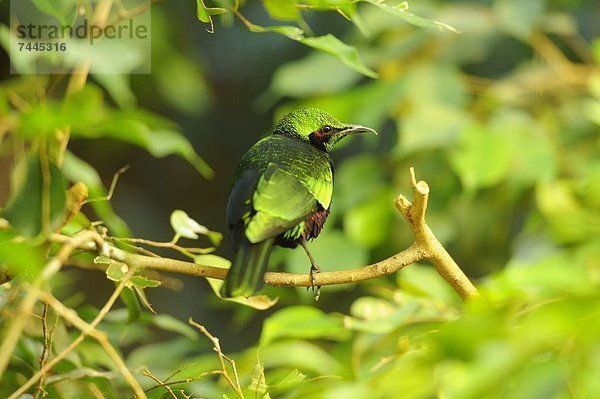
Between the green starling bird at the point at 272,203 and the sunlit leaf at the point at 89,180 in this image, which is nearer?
the green starling bird at the point at 272,203

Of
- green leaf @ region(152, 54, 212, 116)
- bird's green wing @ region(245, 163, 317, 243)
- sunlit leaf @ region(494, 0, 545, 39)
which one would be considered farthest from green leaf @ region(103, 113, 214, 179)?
green leaf @ region(152, 54, 212, 116)

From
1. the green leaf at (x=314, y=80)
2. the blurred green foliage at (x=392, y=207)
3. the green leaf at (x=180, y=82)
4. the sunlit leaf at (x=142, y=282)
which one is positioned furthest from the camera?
the green leaf at (x=180, y=82)

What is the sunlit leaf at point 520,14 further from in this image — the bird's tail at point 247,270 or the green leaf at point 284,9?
the bird's tail at point 247,270

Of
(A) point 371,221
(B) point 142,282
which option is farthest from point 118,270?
(A) point 371,221

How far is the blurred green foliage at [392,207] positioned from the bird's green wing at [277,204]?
168 mm

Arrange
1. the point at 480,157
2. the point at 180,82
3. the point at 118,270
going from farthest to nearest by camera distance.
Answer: the point at 180,82, the point at 480,157, the point at 118,270

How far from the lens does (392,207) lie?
7.07 feet

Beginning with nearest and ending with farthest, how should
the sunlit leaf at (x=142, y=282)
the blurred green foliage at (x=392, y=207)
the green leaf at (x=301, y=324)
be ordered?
the blurred green foliage at (x=392, y=207)
the sunlit leaf at (x=142, y=282)
the green leaf at (x=301, y=324)

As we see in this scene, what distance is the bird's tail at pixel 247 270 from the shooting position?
3.12 ft

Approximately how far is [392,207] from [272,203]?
45.6 inches

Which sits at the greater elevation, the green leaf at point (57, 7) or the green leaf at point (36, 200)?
the green leaf at point (57, 7)

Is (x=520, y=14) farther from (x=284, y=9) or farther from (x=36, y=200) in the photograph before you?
(x=36, y=200)

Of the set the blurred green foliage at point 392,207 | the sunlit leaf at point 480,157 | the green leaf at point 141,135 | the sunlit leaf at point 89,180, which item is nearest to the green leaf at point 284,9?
the blurred green foliage at point 392,207

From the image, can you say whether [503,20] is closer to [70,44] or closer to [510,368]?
[70,44]
